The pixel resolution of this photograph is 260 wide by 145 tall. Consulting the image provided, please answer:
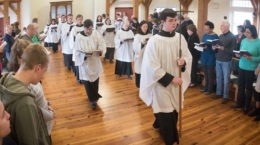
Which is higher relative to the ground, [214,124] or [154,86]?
[154,86]

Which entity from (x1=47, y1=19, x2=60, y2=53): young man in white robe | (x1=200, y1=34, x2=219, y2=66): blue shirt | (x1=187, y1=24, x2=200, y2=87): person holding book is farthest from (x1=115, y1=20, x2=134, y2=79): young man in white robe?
(x1=47, y1=19, x2=60, y2=53): young man in white robe

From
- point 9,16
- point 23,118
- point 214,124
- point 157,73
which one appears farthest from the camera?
point 9,16

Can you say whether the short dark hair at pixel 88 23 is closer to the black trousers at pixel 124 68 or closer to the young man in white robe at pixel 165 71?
the young man in white robe at pixel 165 71

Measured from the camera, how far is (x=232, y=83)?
226 inches

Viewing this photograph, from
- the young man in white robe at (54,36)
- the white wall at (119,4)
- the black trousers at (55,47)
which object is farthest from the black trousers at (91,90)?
the white wall at (119,4)

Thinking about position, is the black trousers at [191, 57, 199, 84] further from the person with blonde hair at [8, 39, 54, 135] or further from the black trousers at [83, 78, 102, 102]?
the person with blonde hair at [8, 39, 54, 135]

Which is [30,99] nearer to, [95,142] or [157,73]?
[157,73]

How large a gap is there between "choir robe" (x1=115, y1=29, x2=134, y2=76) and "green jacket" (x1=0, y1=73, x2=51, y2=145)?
5603 mm

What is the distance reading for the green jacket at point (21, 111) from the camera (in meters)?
1.56

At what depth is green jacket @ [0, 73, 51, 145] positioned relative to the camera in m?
1.56

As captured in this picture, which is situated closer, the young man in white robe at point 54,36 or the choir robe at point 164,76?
the choir robe at point 164,76

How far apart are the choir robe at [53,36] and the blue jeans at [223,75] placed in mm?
8097

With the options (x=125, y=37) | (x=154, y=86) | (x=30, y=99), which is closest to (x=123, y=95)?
(x=125, y=37)

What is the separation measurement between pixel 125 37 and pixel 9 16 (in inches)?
378
